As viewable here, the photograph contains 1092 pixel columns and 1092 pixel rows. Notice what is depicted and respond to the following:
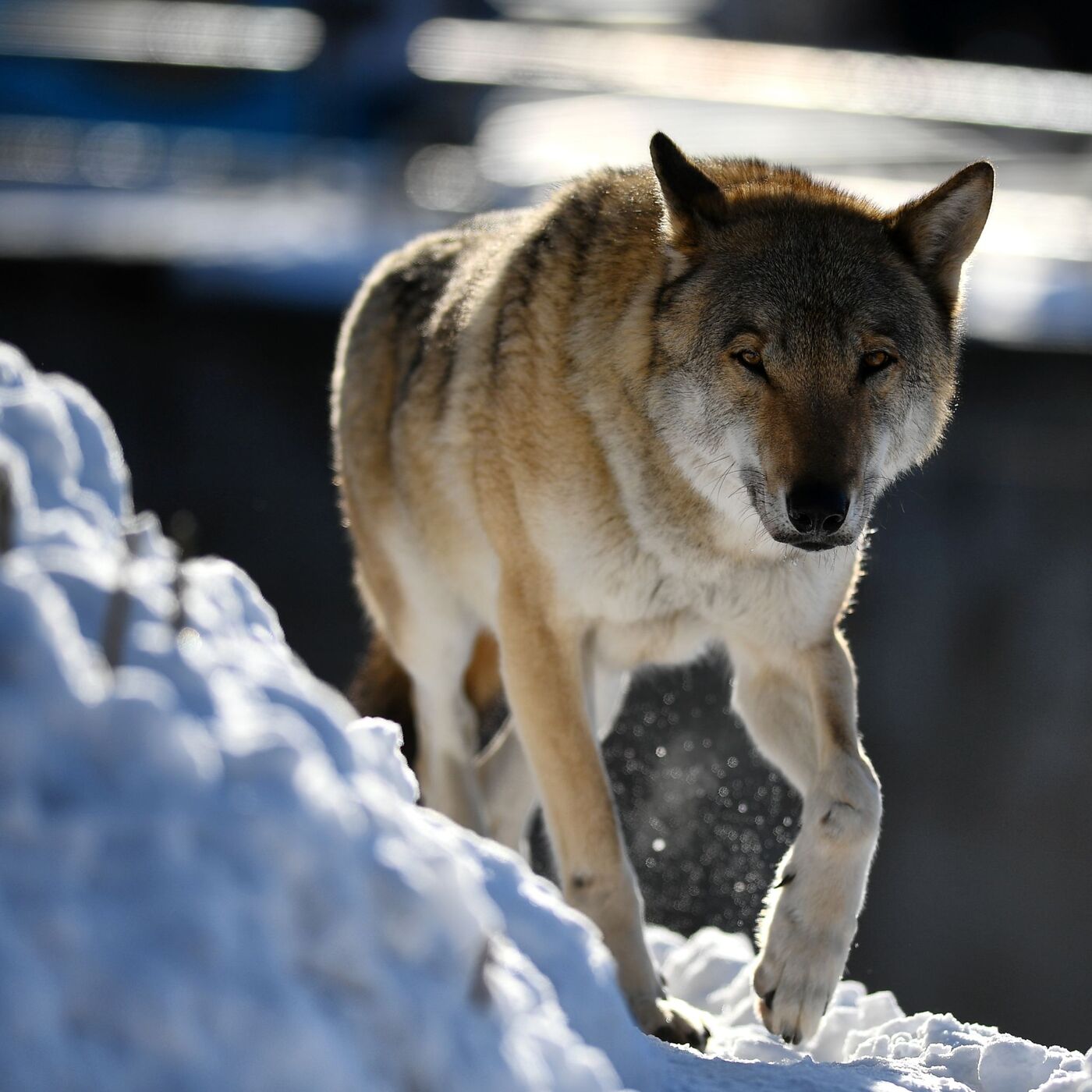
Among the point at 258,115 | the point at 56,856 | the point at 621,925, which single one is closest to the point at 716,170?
the point at 621,925

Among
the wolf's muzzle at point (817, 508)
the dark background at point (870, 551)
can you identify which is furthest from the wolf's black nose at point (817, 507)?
the dark background at point (870, 551)

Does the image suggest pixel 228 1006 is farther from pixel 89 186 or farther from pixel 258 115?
pixel 258 115

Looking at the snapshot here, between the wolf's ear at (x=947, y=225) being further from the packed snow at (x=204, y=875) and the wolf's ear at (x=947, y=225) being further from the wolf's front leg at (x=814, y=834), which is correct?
the packed snow at (x=204, y=875)

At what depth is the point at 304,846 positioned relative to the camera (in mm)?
1814

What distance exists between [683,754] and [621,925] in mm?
2533

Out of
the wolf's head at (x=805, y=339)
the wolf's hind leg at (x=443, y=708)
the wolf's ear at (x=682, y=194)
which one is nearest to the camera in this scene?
the wolf's head at (x=805, y=339)

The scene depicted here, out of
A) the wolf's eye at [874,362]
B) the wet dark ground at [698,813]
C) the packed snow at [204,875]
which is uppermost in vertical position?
the wolf's eye at [874,362]

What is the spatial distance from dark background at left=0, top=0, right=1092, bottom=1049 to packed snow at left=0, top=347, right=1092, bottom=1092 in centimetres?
310

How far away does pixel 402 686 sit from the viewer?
16.0 feet

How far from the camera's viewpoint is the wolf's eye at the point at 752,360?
3.26m

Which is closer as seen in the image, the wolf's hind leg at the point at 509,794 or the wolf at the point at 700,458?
the wolf at the point at 700,458

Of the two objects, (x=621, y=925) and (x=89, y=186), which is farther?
(x=89, y=186)

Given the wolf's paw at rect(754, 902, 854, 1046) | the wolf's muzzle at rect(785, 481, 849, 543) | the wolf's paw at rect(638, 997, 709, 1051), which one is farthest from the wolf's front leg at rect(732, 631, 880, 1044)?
the wolf's muzzle at rect(785, 481, 849, 543)

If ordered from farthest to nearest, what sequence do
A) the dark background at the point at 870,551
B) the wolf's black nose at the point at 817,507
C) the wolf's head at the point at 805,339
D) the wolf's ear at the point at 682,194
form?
the dark background at the point at 870,551 → the wolf's ear at the point at 682,194 → the wolf's head at the point at 805,339 → the wolf's black nose at the point at 817,507
